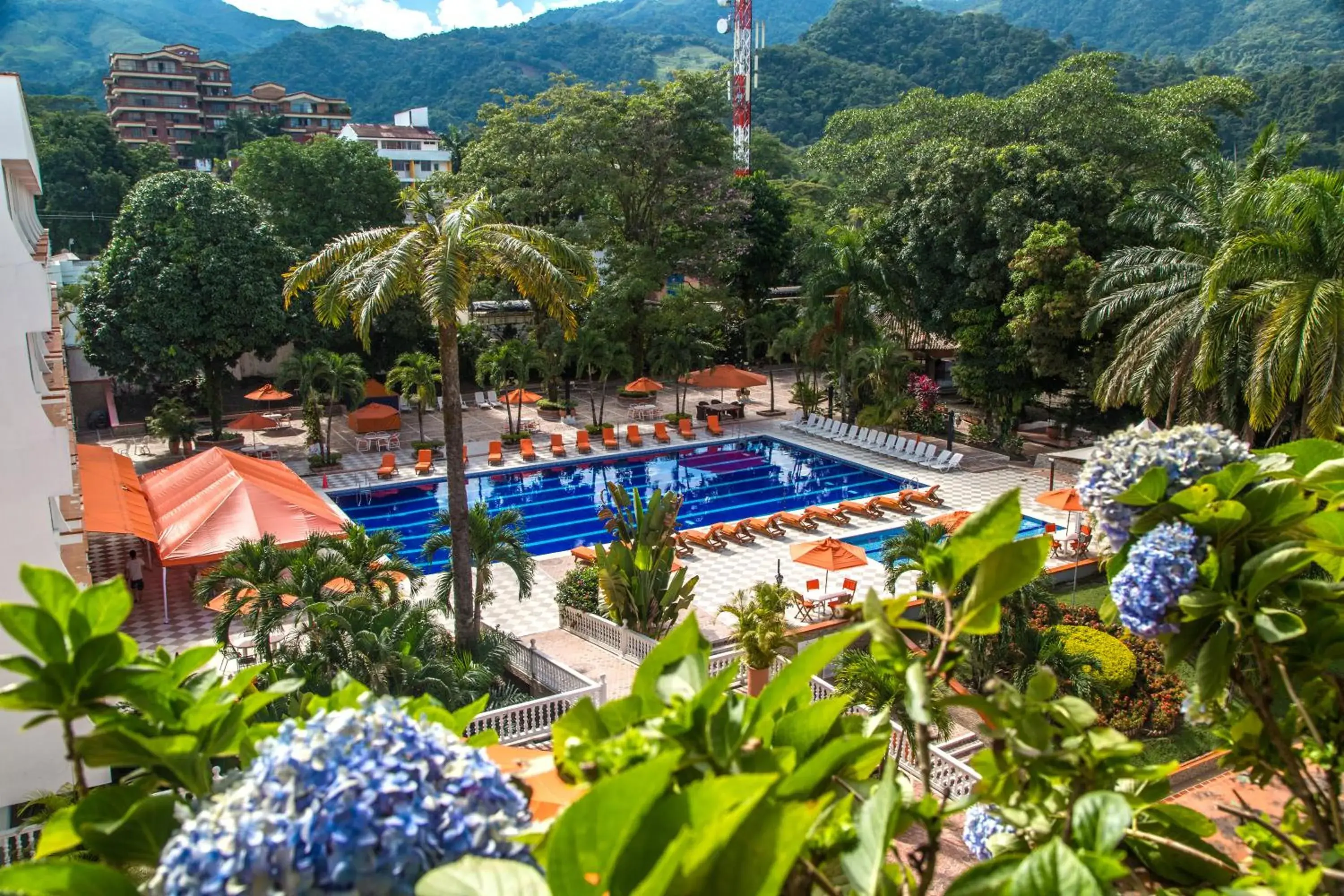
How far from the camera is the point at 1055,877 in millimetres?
1766

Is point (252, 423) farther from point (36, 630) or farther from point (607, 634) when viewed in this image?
point (36, 630)

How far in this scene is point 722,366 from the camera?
101 feet

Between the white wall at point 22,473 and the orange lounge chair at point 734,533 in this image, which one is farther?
the orange lounge chair at point 734,533

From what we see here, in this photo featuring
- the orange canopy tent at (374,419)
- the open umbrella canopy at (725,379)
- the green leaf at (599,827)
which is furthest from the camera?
the open umbrella canopy at (725,379)

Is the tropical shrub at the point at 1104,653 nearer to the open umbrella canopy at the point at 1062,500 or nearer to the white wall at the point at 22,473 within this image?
the open umbrella canopy at the point at 1062,500

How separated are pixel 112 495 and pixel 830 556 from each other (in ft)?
39.5

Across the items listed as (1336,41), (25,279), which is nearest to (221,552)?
(25,279)

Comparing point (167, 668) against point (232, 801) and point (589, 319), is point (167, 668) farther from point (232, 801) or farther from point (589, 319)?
point (589, 319)

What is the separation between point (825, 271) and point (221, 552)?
18001 millimetres

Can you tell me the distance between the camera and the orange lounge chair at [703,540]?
19828mm

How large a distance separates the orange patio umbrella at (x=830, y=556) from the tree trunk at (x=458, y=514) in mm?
5684

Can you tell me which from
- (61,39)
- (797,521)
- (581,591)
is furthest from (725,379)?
(61,39)

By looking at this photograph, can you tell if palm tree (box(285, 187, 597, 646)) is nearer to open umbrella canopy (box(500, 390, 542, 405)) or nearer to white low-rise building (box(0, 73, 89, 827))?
white low-rise building (box(0, 73, 89, 827))

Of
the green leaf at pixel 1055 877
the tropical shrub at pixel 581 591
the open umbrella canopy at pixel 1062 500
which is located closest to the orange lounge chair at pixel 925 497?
the open umbrella canopy at pixel 1062 500
